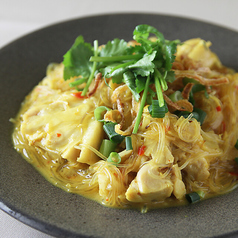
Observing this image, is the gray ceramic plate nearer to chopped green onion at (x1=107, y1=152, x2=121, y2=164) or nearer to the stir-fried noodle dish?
the stir-fried noodle dish

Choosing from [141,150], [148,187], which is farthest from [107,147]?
[148,187]

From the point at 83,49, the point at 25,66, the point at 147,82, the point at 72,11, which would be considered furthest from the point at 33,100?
the point at 72,11

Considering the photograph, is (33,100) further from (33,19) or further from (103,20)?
(33,19)

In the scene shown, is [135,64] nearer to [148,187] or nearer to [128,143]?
[128,143]

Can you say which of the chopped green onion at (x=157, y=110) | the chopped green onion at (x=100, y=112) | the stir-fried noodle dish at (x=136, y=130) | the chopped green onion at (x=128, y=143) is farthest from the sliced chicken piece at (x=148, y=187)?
the chopped green onion at (x=100, y=112)

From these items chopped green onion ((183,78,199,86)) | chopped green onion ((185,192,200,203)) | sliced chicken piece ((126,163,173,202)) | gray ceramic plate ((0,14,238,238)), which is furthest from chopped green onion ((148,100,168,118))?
gray ceramic plate ((0,14,238,238))

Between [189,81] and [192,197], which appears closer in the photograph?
[192,197]
